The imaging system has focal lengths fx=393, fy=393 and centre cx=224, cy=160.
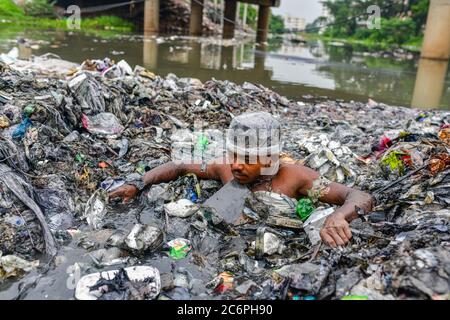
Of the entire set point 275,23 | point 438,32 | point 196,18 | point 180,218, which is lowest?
point 180,218

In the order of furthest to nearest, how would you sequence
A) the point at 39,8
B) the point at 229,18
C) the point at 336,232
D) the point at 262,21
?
the point at 39,8 < the point at 262,21 < the point at 229,18 < the point at 336,232

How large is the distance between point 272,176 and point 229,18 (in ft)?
70.6

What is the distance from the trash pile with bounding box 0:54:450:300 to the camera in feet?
6.23

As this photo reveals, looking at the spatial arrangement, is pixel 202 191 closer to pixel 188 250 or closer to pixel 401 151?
pixel 188 250

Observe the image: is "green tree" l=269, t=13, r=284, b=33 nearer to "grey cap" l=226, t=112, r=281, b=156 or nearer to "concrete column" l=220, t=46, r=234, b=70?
"concrete column" l=220, t=46, r=234, b=70

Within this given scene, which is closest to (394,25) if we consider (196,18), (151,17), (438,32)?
(196,18)

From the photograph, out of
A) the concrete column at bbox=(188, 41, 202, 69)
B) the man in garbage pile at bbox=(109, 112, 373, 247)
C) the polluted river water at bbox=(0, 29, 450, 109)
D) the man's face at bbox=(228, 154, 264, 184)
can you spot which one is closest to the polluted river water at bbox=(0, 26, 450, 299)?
the man in garbage pile at bbox=(109, 112, 373, 247)

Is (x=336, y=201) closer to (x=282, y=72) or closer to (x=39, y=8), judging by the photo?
(x=282, y=72)

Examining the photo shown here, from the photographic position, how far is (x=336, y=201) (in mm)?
2580

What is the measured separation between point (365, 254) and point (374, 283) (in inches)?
12.4

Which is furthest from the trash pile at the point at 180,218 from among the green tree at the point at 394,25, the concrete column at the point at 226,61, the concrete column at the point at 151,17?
the green tree at the point at 394,25

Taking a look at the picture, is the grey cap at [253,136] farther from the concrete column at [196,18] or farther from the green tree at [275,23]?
the green tree at [275,23]

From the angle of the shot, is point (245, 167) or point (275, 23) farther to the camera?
point (275, 23)
